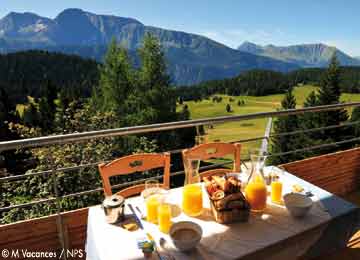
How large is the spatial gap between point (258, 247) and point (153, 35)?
1680cm

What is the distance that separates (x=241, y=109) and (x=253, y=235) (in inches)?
2183

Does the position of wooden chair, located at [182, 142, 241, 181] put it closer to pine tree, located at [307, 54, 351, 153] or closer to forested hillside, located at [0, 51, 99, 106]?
pine tree, located at [307, 54, 351, 153]

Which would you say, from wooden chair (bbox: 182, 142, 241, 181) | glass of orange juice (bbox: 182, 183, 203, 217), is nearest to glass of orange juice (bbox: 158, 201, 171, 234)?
glass of orange juice (bbox: 182, 183, 203, 217)

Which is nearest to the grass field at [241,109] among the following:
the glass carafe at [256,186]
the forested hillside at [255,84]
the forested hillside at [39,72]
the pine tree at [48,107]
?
the forested hillside at [255,84]

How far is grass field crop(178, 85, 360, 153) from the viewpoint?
44997 millimetres

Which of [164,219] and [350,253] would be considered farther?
[350,253]

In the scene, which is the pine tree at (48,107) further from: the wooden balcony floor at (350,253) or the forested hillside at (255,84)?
the wooden balcony floor at (350,253)

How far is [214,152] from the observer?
6.82 ft

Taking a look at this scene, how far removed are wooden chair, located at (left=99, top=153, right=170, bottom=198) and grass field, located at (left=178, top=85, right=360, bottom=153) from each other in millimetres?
40456

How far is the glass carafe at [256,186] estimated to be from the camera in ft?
4.54

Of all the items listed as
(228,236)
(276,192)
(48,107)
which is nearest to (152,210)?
(228,236)

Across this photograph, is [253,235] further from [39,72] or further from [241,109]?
[241,109]

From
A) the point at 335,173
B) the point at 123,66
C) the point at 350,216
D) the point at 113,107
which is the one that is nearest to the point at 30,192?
the point at 335,173

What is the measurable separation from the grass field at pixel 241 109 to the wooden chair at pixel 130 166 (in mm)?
40456
